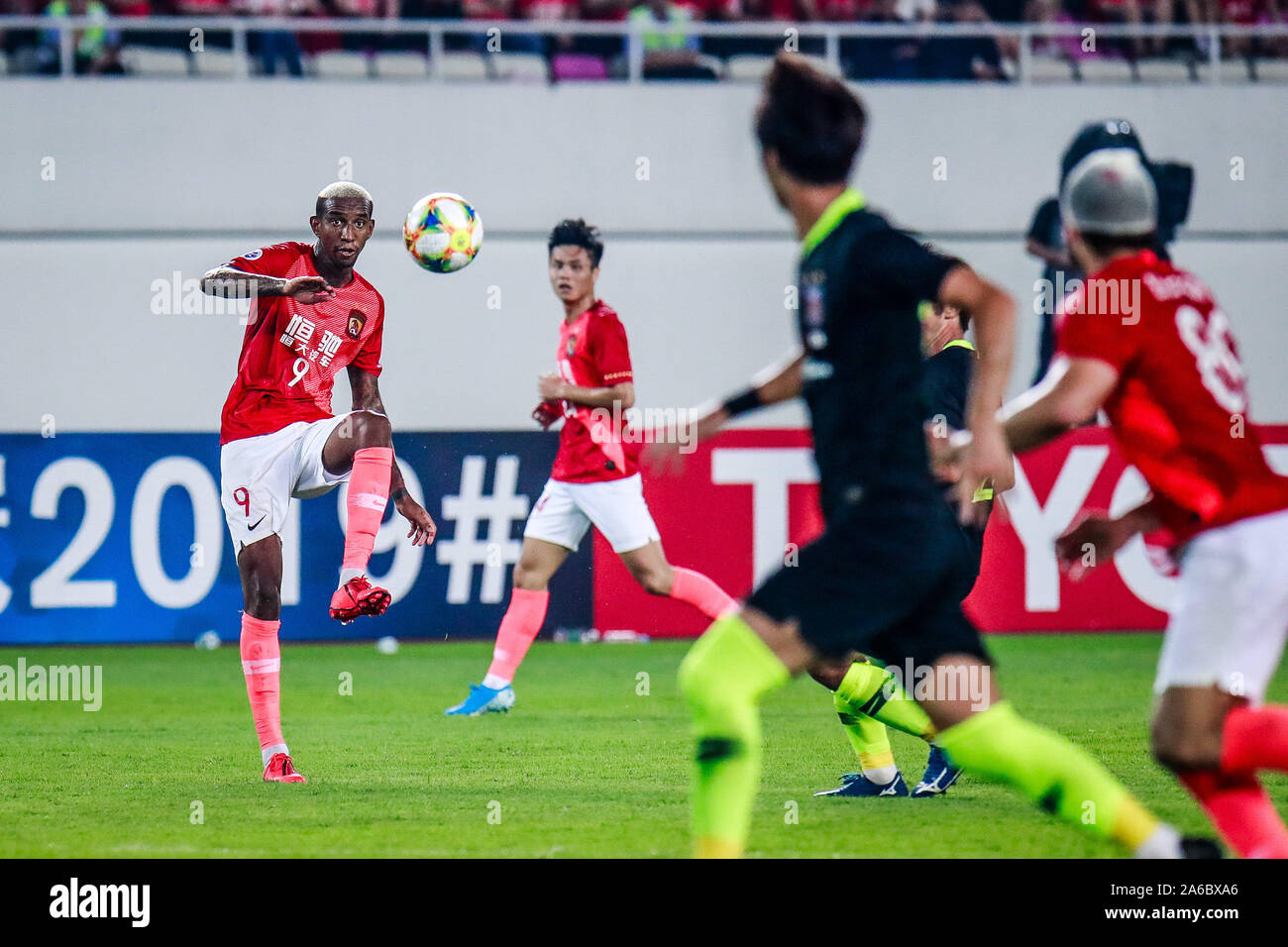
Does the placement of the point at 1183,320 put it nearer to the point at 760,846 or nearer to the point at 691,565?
the point at 760,846

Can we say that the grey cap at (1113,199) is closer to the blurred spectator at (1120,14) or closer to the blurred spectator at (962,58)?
the blurred spectator at (962,58)

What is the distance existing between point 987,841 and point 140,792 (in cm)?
326

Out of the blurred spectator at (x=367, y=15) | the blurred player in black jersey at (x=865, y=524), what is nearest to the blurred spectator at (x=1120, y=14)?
the blurred spectator at (x=367, y=15)

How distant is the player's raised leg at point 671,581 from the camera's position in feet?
30.2

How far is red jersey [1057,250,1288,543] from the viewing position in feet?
13.4

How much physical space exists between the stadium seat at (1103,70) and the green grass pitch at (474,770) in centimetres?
654

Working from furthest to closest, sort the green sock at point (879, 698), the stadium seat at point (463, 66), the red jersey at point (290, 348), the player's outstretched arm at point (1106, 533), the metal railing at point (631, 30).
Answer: the stadium seat at point (463, 66)
the metal railing at point (631, 30)
the red jersey at point (290, 348)
the green sock at point (879, 698)
the player's outstretched arm at point (1106, 533)

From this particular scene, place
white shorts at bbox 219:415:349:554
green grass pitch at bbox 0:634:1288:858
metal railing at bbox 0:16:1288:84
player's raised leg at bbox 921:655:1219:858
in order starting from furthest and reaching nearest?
metal railing at bbox 0:16:1288:84
white shorts at bbox 219:415:349:554
green grass pitch at bbox 0:634:1288:858
player's raised leg at bbox 921:655:1219:858

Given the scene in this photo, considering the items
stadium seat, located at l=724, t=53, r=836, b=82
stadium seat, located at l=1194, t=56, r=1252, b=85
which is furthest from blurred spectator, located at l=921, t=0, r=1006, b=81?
stadium seat, located at l=1194, t=56, r=1252, b=85

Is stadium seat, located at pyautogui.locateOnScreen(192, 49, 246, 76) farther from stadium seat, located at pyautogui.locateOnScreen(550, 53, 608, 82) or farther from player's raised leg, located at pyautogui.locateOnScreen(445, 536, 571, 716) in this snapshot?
player's raised leg, located at pyautogui.locateOnScreen(445, 536, 571, 716)

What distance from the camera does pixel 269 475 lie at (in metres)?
7.17

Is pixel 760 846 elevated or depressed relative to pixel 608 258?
depressed

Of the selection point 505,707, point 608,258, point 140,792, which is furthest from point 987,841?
point 608,258

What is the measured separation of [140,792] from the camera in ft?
22.1
